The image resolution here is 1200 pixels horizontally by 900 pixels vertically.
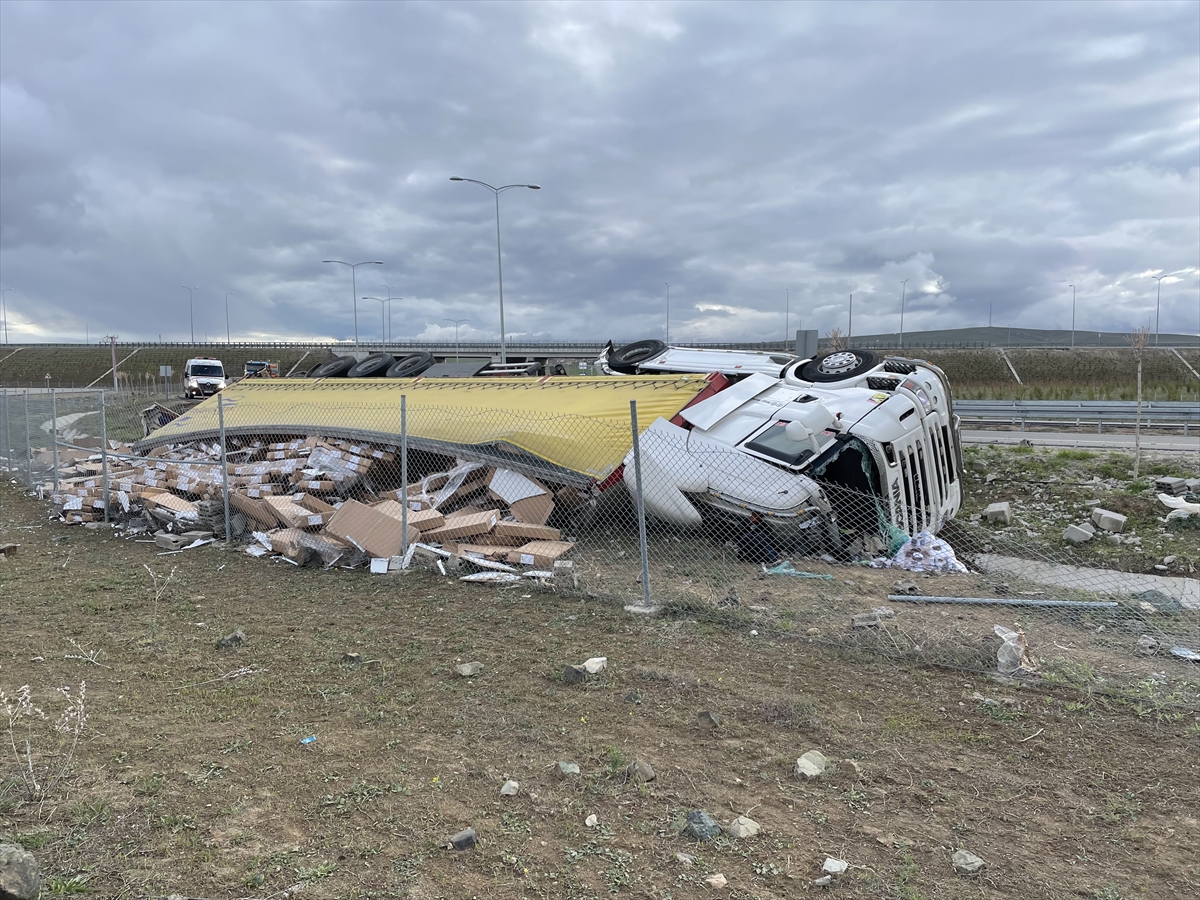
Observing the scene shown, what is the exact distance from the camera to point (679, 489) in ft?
28.9

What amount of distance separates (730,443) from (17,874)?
7.37m

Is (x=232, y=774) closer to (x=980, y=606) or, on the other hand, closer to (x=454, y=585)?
(x=454, y=585)

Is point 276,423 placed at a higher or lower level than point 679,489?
higher

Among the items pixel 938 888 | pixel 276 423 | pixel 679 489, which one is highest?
pixel 276 423

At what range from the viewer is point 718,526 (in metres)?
8.88

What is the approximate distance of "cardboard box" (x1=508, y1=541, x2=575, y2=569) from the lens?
26.0 feet

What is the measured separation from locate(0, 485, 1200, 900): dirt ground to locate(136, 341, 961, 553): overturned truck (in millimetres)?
2703

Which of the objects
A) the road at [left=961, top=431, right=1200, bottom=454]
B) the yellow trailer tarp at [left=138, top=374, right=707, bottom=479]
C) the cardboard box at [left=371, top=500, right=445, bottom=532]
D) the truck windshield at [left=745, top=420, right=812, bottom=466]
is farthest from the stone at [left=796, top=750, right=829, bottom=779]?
the road at [left=961, top=431, right=1200, bottom=454]

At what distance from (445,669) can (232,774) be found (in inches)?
67.5

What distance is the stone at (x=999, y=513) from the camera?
11.7m

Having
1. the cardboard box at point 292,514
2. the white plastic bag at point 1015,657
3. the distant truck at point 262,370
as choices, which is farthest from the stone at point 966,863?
the distant truck at point 262,370

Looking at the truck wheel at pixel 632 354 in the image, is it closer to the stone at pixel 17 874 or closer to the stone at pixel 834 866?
the stone at pixel 834 866

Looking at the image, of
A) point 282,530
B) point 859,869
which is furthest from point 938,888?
point 282,530

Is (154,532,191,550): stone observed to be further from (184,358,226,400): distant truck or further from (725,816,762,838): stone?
(184,358,226,400): distant truck
